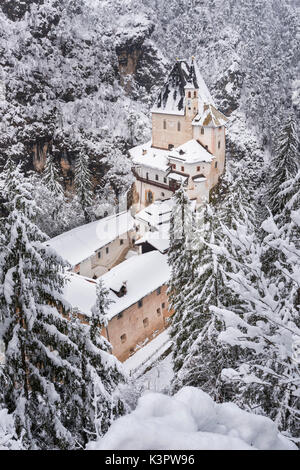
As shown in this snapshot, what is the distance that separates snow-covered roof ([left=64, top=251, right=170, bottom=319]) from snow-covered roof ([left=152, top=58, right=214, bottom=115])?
22179 millimetres

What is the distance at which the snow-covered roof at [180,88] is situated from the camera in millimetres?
43881

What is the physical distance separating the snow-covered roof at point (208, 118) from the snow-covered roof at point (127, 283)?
17.8 metres

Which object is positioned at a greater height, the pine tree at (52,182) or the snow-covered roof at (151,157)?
the snow-covered roof at (151,157)

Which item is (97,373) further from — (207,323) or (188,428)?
(188,428)

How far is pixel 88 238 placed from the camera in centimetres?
3856

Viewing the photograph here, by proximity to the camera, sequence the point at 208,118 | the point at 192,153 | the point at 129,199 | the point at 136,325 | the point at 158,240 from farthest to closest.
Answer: the point at 129,199 → the point at 208,118 → the point at 192,153 → the point at 158,240 → the point at 136,325

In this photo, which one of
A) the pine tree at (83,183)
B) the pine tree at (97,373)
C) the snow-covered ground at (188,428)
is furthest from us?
the pine tree at (83,183)

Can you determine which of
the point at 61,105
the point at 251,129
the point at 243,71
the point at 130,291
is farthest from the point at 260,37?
the point at 130,291

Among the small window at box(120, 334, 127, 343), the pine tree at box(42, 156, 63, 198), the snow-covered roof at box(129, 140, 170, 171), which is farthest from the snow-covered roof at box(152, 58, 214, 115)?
the small window at box(120, 334, 127, 343)

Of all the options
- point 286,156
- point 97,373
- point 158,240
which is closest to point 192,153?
point 158,240

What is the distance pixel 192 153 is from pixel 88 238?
1561cm

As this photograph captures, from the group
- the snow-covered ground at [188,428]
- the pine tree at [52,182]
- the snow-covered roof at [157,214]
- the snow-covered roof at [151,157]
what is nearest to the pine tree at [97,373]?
the snow-covered ground at [188,428]

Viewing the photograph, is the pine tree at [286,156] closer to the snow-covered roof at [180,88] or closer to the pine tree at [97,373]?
the snow-covered roof at [180,88]
